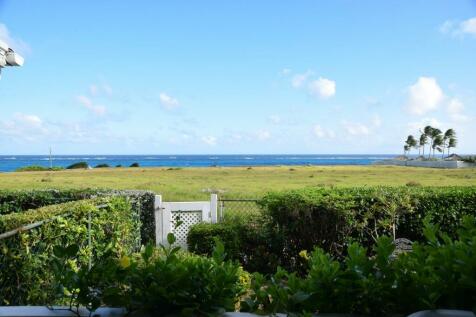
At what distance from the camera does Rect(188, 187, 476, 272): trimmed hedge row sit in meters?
7.35

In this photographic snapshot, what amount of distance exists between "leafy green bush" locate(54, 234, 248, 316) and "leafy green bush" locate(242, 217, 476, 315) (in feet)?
0.48

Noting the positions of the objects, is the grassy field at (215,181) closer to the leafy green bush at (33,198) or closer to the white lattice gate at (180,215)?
the white lattice gate at (180,215)

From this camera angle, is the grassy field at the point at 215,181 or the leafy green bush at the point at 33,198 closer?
the leafy green bush at the point at 33,198

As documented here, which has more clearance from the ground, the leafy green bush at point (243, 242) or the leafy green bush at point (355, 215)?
the leafy green bush at point (355, 215)

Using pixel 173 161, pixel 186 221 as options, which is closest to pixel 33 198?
pixel 186 221

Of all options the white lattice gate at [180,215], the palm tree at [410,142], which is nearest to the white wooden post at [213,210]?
the white lattice gate at [180,215]

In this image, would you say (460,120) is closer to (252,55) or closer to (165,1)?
(252,55)

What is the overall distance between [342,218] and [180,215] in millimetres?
3887

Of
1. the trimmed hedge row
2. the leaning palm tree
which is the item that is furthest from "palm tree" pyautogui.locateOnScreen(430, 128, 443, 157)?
the trimmed hedge row

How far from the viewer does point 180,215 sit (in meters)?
9.83

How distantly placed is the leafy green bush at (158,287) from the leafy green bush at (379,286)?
14cm

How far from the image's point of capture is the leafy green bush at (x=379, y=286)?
64.9 inches

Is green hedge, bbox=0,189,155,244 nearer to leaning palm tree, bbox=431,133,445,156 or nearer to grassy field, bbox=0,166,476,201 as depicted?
grassy field, bbox=0,166,476,201

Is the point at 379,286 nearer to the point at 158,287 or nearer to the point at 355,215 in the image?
the point at 158,287
